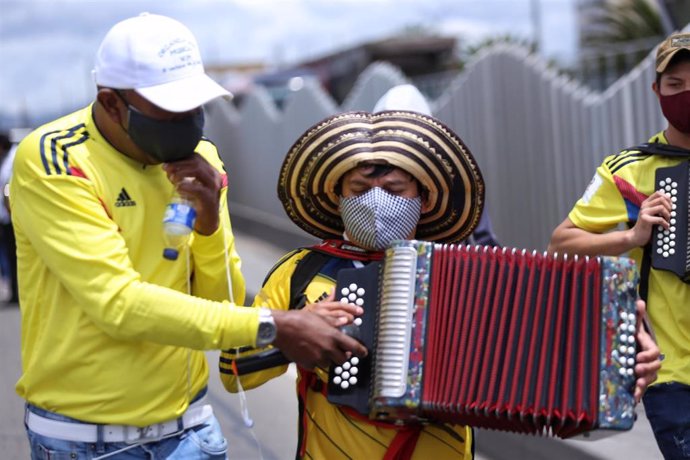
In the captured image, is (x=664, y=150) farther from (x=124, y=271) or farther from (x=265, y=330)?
(x=124, y=271)

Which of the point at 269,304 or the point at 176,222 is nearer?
the point at 176,222

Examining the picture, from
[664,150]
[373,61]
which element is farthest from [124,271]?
[373,61]

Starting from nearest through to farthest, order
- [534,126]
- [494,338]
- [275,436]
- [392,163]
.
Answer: [494,338] < [392,163] < [275,436] < [534,126]

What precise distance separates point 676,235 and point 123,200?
1.89m

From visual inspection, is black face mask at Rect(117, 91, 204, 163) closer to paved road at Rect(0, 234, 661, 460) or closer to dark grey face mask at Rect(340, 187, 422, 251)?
dark grey face mask at Rect(340, 187, 422, 251)

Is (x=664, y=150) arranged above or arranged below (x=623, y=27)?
above

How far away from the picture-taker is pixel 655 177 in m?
4.09

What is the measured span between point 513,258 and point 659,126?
4.51m

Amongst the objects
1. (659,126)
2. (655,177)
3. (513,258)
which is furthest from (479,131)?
(513,258)

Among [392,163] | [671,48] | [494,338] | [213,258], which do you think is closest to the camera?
[494,338]

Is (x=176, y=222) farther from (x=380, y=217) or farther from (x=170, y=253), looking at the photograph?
(x=380, y=217)

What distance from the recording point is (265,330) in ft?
10.1

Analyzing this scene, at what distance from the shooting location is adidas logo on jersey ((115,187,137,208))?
3.16 metres

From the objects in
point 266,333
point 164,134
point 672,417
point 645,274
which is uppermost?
point 164,134
